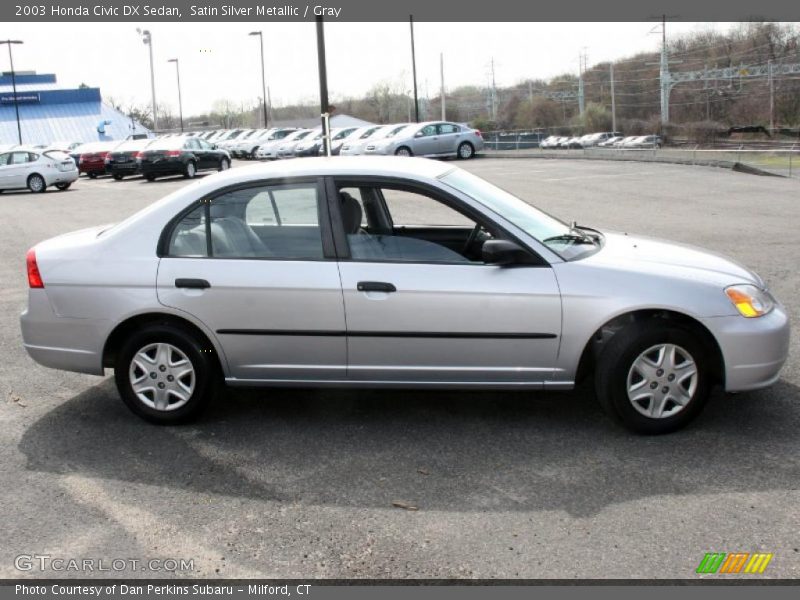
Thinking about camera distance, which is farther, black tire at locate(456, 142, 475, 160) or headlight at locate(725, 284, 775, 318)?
black tire at locate(456, 142, 475, 160)

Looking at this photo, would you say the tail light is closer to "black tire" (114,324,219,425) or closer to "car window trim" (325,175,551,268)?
"black tire" (114,324,219,425)

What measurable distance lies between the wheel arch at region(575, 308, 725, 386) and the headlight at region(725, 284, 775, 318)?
0.75ft

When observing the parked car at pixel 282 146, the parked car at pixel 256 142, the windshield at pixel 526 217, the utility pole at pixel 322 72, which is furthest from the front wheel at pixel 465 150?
the windshield at pixel 526 217

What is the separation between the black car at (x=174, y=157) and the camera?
30531 millimetres

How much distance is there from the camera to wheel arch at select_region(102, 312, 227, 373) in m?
5.29

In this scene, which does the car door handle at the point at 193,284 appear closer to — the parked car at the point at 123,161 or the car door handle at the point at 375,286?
the car door handle at the point at 375,286

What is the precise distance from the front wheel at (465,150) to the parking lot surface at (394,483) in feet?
99.4

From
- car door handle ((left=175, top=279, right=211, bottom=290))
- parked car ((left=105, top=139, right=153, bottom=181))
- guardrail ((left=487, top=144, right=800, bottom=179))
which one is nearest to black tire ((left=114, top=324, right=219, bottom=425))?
car door handle ((left=175, top=279, right=211, bottom=290))

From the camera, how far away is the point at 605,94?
383 ft

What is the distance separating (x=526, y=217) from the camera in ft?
18.1

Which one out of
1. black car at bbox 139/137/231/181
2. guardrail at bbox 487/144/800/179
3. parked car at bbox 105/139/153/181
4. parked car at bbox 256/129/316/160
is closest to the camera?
guardrail at bbox 487/144/800/179

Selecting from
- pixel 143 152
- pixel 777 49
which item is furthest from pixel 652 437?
pixel 777 49

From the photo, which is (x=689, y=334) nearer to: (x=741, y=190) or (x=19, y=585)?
(x=19, y=585)

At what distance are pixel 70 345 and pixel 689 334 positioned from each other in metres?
3.67
